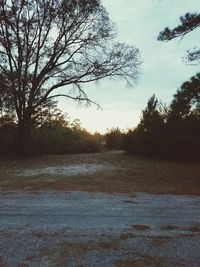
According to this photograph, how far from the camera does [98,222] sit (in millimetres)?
5934

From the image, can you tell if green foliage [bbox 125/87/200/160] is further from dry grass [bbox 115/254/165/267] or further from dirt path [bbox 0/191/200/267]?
dry grass [bbox 115/254/165/267]

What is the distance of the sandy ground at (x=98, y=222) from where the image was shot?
4305 millimetres

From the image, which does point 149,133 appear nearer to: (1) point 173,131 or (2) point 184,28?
(1) point 173,131

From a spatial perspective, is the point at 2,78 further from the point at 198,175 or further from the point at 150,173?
the point at 198,175

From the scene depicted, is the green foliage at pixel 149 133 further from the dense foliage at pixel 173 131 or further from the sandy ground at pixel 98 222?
the sandy ground at pixel 98 222

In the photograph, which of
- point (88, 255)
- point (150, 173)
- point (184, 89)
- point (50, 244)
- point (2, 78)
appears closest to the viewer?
point (88, 255)

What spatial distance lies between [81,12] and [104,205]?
15.4 m

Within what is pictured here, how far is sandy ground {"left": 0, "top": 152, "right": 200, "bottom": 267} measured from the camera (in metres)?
4.30

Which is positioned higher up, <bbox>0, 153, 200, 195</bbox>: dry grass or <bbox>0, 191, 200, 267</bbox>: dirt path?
<bbox>0, 153, 200, 195</bbox>: dry grass

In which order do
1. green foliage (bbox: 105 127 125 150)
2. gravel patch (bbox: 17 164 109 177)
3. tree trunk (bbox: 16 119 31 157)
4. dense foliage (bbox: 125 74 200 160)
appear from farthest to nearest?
1. green foliage (bbox: 105 127 125 150)
2. tree trunk (bbox: 16 119 31 157)
3. dense foliage (bbox: 125 74 200 160)
4. gravel patch (bbox: 17 164 109 177)

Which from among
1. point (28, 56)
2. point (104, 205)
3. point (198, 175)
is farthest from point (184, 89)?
point (104, 205)

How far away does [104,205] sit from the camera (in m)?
7.42

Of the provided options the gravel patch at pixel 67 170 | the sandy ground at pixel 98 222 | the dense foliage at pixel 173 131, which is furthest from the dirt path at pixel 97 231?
the dense foliage at pixel 173 131

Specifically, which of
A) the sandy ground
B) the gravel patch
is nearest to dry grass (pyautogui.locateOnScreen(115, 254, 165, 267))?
the sandy ground
